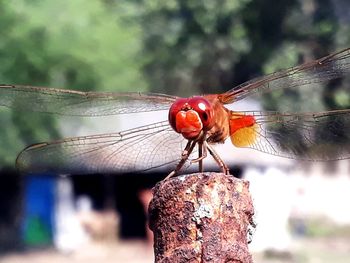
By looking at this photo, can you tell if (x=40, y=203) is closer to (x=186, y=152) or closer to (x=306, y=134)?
(x=306, y=134)

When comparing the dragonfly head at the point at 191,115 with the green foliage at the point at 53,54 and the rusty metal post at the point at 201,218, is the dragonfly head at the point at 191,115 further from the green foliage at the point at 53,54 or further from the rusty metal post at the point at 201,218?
the green foliage at the point at 53,54

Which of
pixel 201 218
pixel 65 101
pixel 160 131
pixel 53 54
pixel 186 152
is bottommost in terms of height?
pixel 201 218

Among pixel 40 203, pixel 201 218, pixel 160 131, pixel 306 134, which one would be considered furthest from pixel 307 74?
pixel 40 203

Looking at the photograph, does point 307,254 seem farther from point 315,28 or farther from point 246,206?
point 246,206

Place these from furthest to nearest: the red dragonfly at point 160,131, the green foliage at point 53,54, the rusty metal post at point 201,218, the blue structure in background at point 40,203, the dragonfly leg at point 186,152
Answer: the blue structure in background at point 40,203 < the green foliage at point 53,54 < the red dragonfly at point 160,131 < the dragonfly leg at point 186,152 < the rusty metal post at point 201,218

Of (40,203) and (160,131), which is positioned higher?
(40,203)

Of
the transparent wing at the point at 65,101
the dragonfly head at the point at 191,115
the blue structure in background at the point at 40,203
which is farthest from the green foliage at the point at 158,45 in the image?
the dragonfly head at the point at 191,115

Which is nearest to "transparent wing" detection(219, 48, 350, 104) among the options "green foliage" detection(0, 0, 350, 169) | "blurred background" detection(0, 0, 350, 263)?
"green foliage" detection(0, 0, 350, 169)
